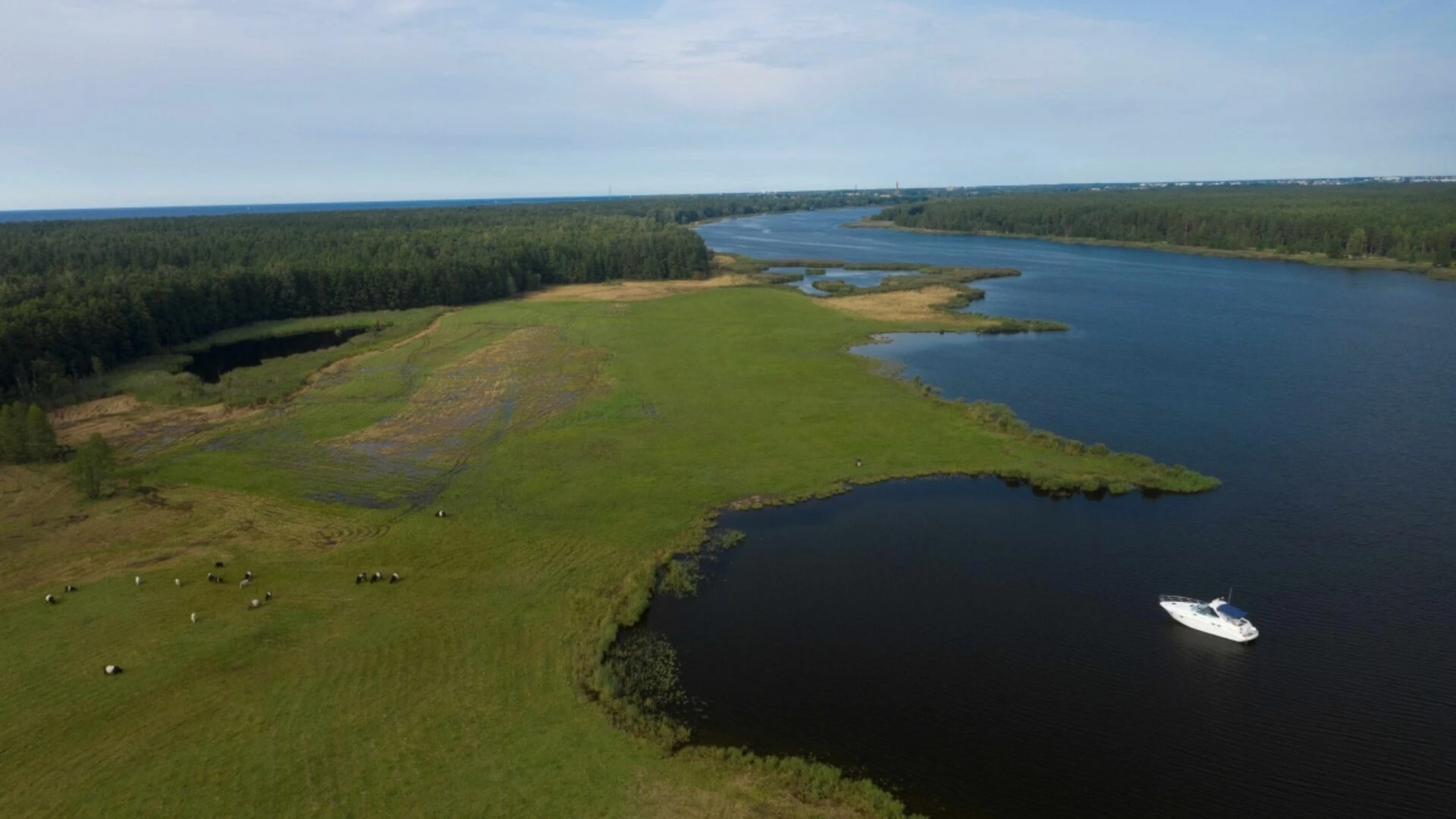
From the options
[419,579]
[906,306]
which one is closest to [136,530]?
[419,579]

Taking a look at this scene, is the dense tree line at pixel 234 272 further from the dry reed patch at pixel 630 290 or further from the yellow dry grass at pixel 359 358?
the yellow dry grass at pixel 359 358

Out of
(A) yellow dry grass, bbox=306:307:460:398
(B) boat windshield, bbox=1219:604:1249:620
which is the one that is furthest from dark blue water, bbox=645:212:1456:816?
(A) yellow dry grass, bbox=306:307:460:398

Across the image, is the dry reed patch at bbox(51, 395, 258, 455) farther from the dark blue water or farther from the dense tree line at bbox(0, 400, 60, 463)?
the dark blue water

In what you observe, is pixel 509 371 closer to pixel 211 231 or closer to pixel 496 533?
pixel 496 533

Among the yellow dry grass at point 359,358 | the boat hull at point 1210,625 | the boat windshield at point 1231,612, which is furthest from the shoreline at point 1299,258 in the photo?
the yellow dry grass at point 359,358

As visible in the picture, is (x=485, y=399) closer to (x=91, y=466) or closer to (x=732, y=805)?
(x=91, y=466)

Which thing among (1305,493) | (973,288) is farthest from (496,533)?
(973,288)

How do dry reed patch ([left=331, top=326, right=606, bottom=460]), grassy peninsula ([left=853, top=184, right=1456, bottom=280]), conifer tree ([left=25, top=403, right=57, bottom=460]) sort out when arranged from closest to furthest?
conifer tree ([left=25, top=403, right=57, bottom=460]), dry reed patch ([left=331, top=326, right=606, bottom=460]), grassy peninsula ([left=853, top=184, right=1456, bottom=280])
